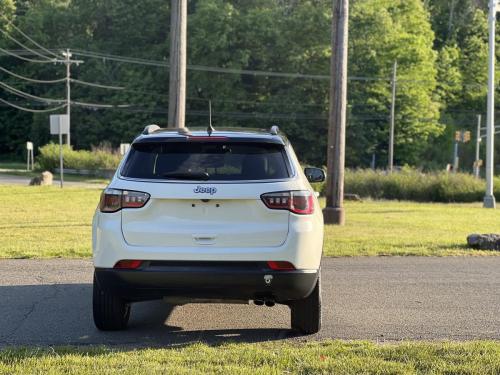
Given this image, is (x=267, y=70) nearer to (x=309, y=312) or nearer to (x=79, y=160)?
(x=79, y=160)

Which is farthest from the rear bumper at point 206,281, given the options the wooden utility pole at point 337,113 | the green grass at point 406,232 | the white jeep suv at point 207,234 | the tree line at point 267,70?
the tree line at point 267,70

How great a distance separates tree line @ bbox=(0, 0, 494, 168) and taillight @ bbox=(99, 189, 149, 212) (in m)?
55.6

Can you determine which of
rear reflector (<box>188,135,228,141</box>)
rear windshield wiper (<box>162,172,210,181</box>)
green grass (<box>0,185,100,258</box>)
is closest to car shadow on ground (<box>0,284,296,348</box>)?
rear windshield wiper (<box>162,172,210,181</box>)

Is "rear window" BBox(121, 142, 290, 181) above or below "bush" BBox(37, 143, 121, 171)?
above

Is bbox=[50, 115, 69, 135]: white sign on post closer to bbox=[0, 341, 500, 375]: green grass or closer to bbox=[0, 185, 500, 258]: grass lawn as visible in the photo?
bbox=[0, 185, 500, 258]: grass lawn

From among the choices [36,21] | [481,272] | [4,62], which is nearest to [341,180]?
[481,272]

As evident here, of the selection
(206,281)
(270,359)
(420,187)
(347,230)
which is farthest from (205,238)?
(420,187)

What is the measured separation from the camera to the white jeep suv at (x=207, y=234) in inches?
211

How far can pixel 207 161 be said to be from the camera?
566 centimetres

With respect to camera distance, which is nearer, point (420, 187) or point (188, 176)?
point (188, 176)

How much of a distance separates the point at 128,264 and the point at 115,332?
38.6 inches

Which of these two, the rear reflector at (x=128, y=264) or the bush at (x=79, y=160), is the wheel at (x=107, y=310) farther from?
the bush at (x=79, y=160)

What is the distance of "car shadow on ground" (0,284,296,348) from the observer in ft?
19.0

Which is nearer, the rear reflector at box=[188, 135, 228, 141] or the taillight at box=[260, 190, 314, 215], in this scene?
the taillight at box=[260, 190, 314, 215]
